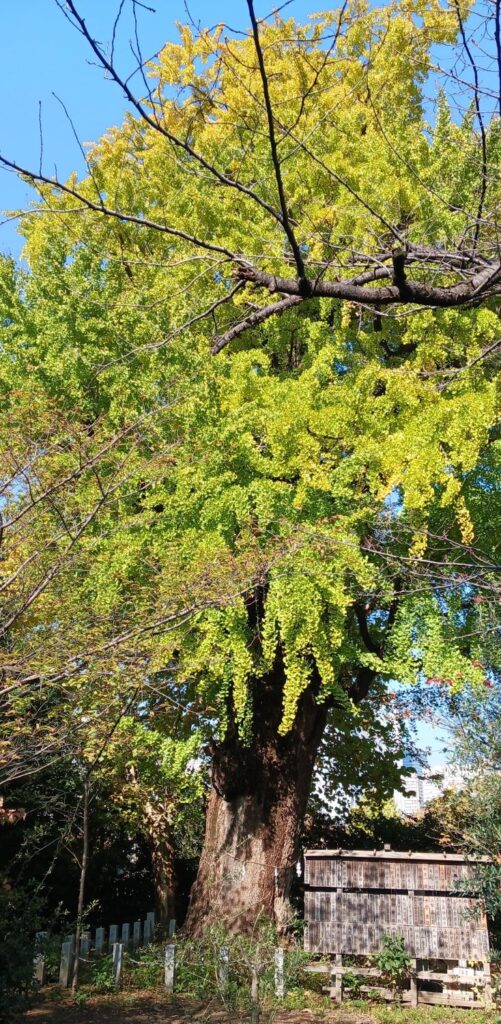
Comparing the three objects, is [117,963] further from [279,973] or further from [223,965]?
[279,973]

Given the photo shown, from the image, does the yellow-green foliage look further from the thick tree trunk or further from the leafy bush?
the leafy bush

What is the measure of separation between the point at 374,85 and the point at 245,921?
9714 millimetres

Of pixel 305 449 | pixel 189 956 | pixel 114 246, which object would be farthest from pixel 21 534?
pixel 189 956

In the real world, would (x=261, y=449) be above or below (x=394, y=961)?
above

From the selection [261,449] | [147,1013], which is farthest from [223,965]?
[261,449]

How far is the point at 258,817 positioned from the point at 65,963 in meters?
2.58

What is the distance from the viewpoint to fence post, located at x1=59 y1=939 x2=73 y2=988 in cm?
791

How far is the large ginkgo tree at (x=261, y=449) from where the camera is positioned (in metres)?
6.25

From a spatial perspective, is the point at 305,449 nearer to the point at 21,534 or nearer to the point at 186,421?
the point at 186,421

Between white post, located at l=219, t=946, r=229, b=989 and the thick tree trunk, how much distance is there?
122 cm

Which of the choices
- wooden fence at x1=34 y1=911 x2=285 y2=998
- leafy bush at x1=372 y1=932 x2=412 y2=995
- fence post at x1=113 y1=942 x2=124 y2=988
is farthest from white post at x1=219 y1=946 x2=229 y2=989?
leafy bush at x1=372 y1=932 x2=412 y2=995

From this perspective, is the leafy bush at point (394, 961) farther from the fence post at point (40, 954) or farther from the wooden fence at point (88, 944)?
the fence post at point (40, 954)

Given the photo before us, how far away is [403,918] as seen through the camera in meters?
8.91

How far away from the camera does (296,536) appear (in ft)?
23.0
